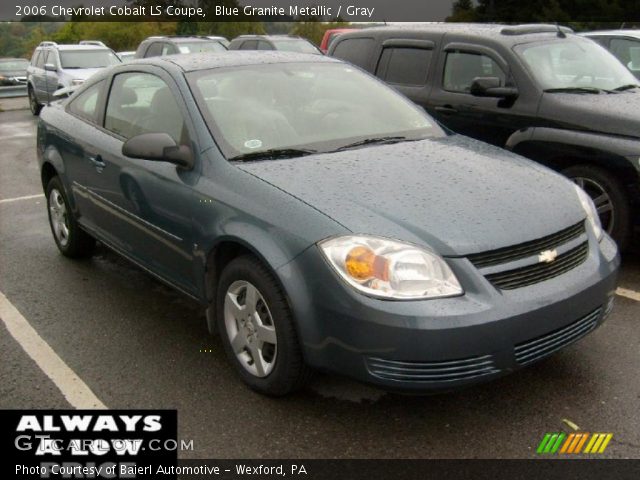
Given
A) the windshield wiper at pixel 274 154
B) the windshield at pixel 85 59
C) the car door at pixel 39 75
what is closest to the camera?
the windshield wiper at pixel 274 154

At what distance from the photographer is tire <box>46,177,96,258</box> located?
5266mm

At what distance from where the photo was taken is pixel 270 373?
3.23 meters

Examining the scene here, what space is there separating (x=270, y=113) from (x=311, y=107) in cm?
27

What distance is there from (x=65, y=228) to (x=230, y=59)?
6.89 feet

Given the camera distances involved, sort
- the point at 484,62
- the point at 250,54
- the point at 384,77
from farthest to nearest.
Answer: the point at 384,77
the point at 484,62
the point at 250,54

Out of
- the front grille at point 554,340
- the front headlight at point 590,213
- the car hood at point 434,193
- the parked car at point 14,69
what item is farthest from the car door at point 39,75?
the front grille at point 554,340

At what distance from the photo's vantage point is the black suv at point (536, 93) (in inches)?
194

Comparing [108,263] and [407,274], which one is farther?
[108,263]

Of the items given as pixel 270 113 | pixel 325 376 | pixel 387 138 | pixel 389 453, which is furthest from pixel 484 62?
pixel 389 453

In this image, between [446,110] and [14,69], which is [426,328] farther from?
[14,69]

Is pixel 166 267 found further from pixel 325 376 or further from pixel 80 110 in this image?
pixel 80 110

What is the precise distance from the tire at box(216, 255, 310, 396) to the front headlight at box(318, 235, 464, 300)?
15.1 inches

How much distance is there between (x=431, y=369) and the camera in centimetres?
277

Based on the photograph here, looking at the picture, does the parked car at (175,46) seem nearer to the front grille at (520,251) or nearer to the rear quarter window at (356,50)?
the rear quarter window at (356,50)
